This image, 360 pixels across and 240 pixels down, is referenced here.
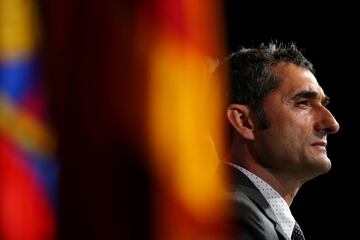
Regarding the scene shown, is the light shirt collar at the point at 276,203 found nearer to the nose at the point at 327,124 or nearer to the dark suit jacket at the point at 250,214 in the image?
the dark suit jacket at the point at 250,214

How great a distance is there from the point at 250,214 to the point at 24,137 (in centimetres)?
37

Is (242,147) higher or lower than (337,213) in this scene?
higher

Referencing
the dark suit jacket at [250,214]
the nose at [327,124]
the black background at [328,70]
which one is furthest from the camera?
the black background at [328,70]

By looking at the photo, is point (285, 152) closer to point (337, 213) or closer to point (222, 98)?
point (222, 98)

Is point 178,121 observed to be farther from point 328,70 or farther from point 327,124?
point 328,70

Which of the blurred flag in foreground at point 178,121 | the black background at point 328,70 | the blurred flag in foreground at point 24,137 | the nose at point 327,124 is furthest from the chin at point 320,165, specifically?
the black background at point 328,70

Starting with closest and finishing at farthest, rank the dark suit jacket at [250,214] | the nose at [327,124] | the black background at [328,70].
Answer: the dark suit jacket at [250,214] < the nose at [327,124] < the black background at [328,70]

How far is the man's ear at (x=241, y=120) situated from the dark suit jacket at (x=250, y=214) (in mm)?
81

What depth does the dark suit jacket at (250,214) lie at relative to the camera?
89 centimetres

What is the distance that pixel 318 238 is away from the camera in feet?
5.53

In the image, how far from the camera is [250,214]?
0.90 metres

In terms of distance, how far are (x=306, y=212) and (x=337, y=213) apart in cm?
8

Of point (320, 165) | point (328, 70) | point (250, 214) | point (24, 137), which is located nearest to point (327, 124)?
point (320, 165)

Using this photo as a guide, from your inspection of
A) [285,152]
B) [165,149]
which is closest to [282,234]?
[285,152]
